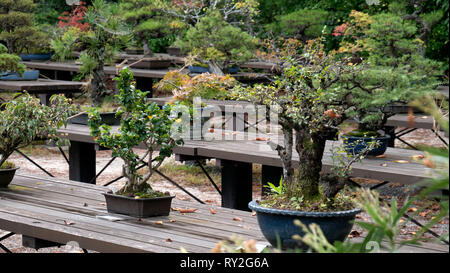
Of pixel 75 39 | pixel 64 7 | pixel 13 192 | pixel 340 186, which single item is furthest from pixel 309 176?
pixel 64 7

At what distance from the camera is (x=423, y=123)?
639cm

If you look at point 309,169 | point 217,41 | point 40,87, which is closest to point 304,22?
point 217,41

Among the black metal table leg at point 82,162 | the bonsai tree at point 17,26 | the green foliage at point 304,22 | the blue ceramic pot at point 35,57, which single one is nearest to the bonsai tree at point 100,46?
the black metal table leg at point 82,162

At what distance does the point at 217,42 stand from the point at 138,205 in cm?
544

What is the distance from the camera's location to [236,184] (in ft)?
18.2

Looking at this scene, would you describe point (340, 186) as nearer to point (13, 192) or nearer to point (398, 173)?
point (398, 173)

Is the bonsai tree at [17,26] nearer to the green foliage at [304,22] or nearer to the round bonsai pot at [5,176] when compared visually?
the green foliage at [304,22]

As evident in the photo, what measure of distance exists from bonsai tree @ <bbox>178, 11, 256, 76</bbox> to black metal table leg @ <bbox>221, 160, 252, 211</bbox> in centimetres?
330

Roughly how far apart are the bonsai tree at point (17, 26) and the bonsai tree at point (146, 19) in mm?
1328

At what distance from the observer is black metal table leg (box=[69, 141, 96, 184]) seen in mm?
6379

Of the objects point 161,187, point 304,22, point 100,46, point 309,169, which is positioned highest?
point 304,22

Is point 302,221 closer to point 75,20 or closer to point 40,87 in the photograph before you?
point 40,87

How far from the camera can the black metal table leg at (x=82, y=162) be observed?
20.9 feet

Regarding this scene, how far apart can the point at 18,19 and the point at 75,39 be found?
3357 millimetres
